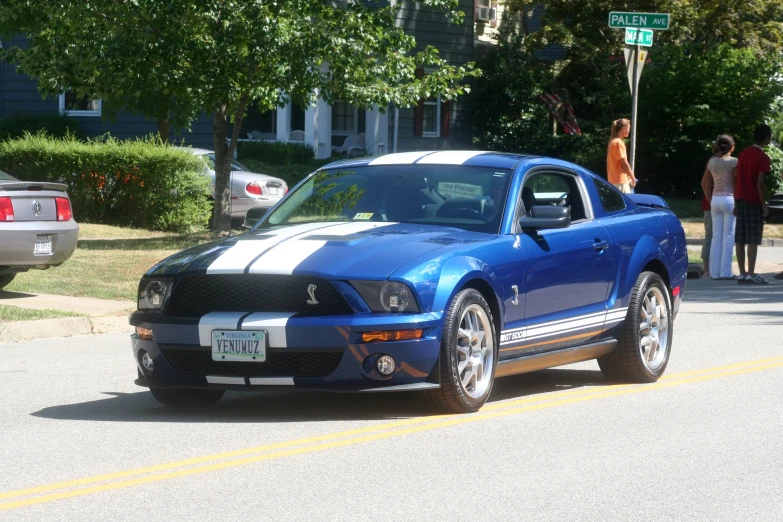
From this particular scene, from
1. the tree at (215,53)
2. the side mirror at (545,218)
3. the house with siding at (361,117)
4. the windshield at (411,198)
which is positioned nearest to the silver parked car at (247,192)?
the tree at (215,53)

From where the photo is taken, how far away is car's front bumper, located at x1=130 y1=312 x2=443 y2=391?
7012 millimetres

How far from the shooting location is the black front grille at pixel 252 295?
711 cm

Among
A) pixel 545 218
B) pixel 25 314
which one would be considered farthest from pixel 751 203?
pixel 545 218

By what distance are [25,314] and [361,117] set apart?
21.9 m

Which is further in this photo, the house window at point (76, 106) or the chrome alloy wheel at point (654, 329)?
the house window at point (76, 106)

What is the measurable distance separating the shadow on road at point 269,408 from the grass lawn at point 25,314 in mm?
3568

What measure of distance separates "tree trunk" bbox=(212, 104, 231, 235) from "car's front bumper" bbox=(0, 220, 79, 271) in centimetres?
710

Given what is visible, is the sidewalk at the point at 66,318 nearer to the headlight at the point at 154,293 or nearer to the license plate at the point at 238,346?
the headlight at the point at 154,293

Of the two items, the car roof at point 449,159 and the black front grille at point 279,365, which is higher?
the car roof at point 449,159

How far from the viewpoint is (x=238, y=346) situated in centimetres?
714

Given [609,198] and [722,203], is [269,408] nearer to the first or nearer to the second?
[609,198]

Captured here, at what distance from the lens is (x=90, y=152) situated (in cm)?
2222

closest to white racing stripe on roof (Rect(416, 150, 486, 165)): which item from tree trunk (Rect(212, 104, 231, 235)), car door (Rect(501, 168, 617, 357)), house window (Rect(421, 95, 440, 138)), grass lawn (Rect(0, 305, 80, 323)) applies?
car door (Rect(501, 168, 617, 357))

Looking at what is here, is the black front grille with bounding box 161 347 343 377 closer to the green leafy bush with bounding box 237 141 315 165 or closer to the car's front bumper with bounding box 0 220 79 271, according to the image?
the car's front bumper with bounding box 0 220 79 271
